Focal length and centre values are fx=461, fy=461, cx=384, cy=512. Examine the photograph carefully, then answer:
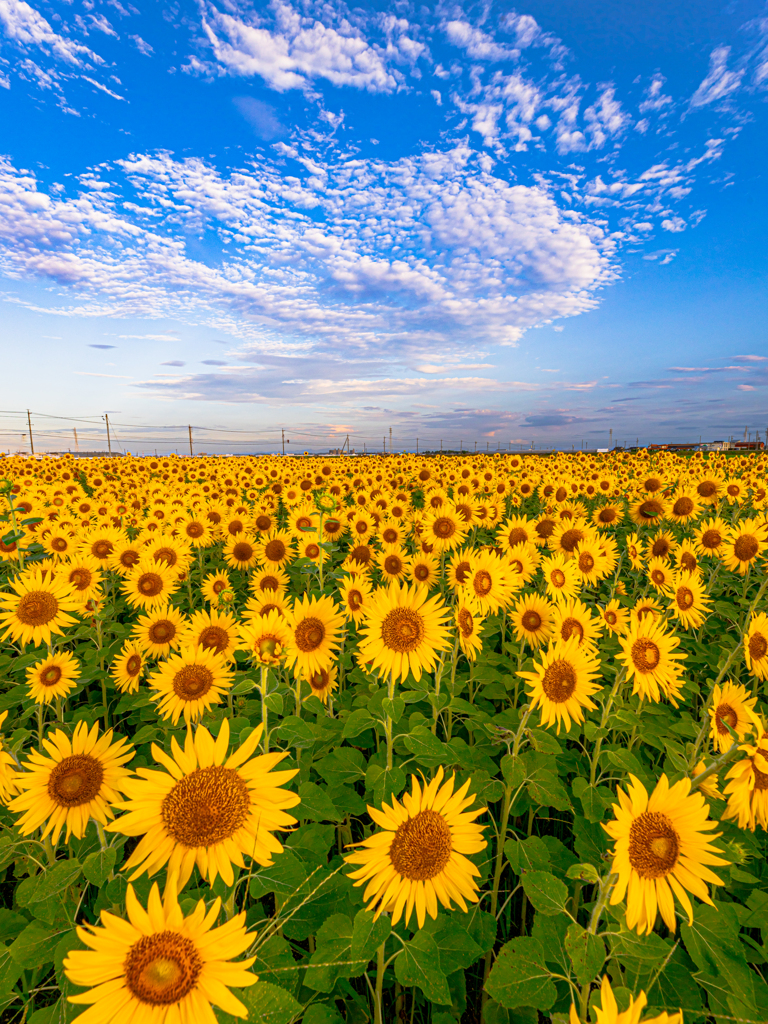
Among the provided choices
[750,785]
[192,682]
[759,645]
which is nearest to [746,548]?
[759,645]

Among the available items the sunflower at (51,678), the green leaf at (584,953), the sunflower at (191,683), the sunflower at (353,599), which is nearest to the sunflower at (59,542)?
the sunflower at (51,678)

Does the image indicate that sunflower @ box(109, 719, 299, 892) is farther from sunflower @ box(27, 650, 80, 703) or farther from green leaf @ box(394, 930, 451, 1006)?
sunflower @ box(27, 650, 80, 703)

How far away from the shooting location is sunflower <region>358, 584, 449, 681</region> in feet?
8.97

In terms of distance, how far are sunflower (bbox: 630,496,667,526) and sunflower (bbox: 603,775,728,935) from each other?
257 inches


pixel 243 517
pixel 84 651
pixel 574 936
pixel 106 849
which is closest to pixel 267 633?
pixel 106 849

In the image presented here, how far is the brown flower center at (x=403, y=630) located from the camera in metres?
2.73

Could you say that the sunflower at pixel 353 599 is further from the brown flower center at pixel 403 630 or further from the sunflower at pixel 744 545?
the sunflower at pixel 744 545

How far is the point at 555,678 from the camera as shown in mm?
2840

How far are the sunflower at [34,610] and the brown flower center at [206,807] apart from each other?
315cm

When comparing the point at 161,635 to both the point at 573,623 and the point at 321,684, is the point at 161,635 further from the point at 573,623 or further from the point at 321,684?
the point at 573,623

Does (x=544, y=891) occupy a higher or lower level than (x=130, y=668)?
higher

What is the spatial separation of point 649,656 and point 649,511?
16.2ft

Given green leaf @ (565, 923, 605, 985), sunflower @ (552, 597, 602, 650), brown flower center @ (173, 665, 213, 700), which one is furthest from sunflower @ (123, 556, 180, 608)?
green leaf @ (565, 923, 605, 985)

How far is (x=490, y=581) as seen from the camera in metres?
4.19
